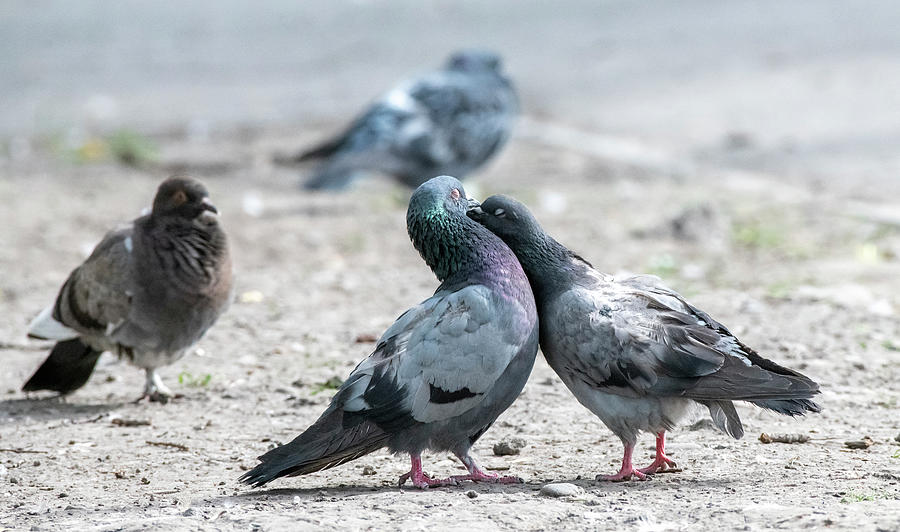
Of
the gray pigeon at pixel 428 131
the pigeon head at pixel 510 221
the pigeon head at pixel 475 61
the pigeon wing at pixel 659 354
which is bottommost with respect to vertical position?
the pigeon wing at pixel 659 354

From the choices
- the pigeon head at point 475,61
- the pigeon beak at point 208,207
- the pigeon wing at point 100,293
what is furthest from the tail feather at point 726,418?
the pigeon head at point 475,61

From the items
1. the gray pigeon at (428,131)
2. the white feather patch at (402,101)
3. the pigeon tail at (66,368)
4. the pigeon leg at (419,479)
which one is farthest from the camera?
the white feather patch at (402,101)

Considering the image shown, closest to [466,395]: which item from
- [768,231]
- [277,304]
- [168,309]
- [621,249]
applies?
[168,309]

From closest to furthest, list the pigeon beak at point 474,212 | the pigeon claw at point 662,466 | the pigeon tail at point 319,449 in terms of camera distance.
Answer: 1. the pigeon tail at point 319,449
2. the pigeon claw at point 662,466
3. the pigeon beak at point 474,212

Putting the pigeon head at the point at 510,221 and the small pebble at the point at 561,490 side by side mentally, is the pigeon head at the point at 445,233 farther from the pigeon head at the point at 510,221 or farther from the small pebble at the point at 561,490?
the small pebble at the point at 561,490

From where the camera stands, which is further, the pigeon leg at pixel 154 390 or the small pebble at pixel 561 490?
the pigeon leg at pixel 154 390

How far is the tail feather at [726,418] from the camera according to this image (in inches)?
172

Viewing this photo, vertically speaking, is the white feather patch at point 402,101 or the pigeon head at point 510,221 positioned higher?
the white feather patch at point 402,101

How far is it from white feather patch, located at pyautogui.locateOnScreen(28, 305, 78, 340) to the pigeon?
2008 millimetres

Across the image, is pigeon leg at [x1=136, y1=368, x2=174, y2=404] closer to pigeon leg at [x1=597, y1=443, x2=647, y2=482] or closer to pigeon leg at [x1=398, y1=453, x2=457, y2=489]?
pigeon leg at [x1=398, y1=453, x2=457, y2=489]

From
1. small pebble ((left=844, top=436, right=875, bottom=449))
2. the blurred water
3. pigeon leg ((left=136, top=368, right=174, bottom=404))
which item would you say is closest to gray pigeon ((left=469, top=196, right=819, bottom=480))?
small pebble ((left=844, top=436, right=875, bottom=449))

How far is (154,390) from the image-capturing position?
5.82 m

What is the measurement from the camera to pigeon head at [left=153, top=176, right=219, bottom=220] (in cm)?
581

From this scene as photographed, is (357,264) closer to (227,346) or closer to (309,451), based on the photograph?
(227,346)
